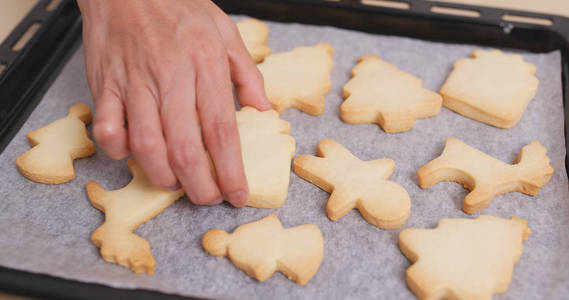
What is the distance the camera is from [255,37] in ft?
4.11

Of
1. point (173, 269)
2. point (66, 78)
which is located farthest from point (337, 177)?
point (66, 78)

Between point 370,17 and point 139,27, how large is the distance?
62cm

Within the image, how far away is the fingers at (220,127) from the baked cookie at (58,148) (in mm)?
314

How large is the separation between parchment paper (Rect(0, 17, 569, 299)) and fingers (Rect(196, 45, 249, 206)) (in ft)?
0.35

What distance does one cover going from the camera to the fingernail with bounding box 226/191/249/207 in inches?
33.8

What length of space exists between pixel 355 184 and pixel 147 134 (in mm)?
377

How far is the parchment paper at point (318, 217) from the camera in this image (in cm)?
83

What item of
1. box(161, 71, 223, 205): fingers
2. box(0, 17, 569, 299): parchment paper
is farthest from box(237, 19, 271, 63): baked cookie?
box(161, 71, 223, 205): fingers

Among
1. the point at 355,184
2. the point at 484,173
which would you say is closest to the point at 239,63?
the point at 355,184

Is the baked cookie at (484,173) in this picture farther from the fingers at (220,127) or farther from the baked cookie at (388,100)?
the fingers at (220,127)

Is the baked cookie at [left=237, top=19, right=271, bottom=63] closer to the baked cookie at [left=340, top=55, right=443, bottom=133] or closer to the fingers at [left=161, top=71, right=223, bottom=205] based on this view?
the baked cookie at [left=340, top=55, right=443, bottom=133]

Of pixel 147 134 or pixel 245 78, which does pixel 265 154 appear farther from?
pixel 147 134

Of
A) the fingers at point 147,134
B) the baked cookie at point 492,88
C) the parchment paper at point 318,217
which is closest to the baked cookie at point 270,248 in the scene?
the parchment paper at point 318,217

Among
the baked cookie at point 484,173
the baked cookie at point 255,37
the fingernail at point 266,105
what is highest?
the baked cookie at point 255,37
